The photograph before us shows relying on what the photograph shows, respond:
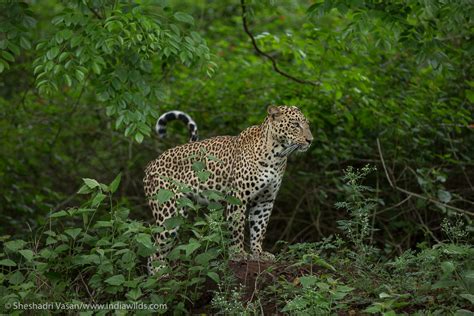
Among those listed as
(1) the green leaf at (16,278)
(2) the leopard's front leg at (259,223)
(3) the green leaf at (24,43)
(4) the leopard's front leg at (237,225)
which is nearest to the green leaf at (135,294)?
(1) the green leaf at (16,278)

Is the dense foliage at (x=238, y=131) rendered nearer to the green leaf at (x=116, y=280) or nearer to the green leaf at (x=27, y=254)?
the green leaf at (x=116, y=280)

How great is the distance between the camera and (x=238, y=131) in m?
12.9

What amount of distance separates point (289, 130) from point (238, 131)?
397cm

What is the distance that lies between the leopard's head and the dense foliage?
64cm

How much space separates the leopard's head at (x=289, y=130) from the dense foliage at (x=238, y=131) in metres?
0.64

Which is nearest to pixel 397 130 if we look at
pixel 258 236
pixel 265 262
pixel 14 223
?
pixel 258 236

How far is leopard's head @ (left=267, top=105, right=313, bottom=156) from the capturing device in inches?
350

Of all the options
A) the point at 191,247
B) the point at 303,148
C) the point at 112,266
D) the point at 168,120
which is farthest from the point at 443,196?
the point at 112,266

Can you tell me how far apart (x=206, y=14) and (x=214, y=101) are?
12.5 feet

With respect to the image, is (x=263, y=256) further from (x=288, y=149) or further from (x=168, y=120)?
(x=168, y=120)

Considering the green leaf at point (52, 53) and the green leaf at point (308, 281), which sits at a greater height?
the green leaf at point (52, 53)

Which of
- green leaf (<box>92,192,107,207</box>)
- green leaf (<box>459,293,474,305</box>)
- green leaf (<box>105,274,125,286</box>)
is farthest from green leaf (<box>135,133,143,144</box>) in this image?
green leaf (<box>459,293,474,305</box>)

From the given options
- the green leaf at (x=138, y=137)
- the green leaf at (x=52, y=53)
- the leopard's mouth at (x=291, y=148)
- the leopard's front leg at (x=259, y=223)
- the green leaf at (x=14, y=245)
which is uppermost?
the green leaf at (x=52, y=53)

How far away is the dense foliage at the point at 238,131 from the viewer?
763 centimetres
